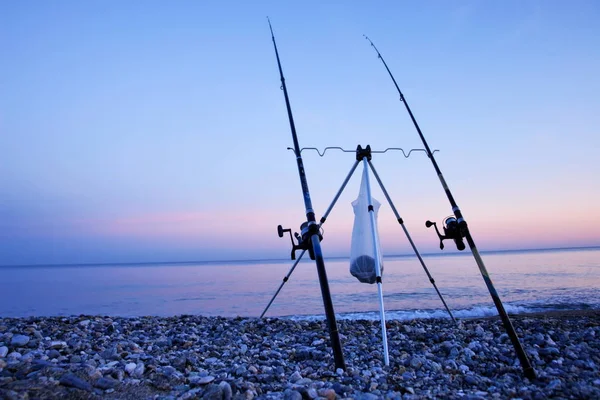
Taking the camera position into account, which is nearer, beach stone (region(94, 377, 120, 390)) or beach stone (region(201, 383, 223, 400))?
beach stone (region(201, 383, 223, 400))

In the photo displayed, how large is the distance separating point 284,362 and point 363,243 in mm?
2053

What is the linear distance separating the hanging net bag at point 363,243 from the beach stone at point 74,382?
12.2 ft

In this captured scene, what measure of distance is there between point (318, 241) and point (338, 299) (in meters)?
12.0

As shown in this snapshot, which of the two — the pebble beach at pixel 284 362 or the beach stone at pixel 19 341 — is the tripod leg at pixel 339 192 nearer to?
the pebble beach at pixel 284 362

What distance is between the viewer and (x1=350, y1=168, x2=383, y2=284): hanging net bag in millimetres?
5969

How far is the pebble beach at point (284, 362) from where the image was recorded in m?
3.58

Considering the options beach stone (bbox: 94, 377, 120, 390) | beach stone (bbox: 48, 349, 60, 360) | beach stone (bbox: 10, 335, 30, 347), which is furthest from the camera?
beach stone (bbox: 10, 335, 30, 347)

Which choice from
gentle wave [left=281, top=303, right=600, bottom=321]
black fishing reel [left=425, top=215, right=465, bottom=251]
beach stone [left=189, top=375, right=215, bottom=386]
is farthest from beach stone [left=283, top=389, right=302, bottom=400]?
gentle wave [left=281, top=303, right=600, bottom=321]

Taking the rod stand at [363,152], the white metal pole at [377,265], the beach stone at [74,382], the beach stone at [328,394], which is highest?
the rod stand at [363,152]

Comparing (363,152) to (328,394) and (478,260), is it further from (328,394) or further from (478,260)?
(328,394)

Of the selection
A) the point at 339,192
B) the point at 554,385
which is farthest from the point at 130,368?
the point at 554,385

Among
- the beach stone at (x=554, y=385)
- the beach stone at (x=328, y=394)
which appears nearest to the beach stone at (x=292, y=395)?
the beach stone at (x=328, y=394)

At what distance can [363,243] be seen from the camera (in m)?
6.03

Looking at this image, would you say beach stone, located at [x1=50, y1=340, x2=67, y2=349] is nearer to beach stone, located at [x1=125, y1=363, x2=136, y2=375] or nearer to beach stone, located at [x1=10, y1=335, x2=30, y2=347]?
beach stone, located at [x1=10, y1=335, x2=30, y2=347]
